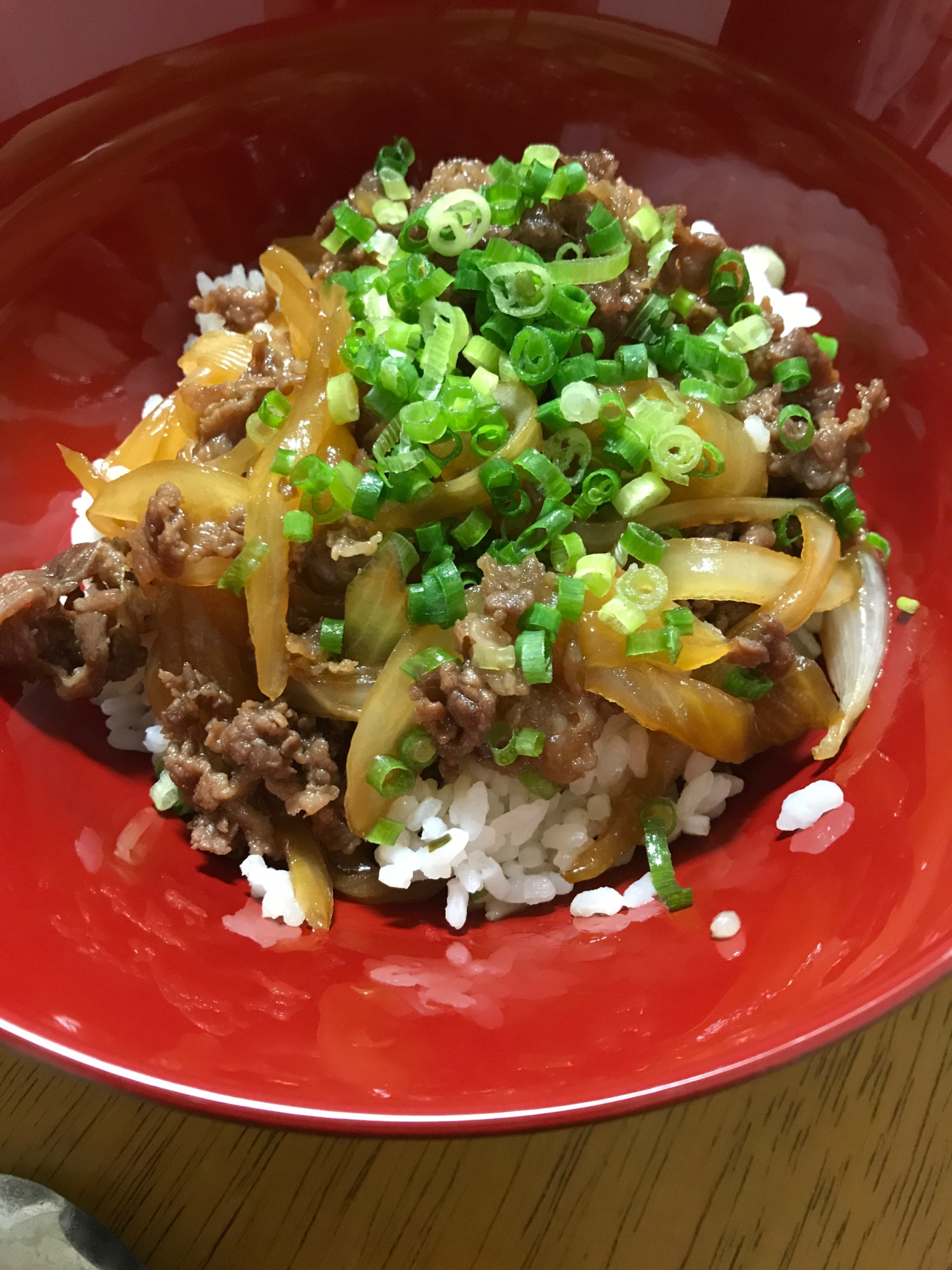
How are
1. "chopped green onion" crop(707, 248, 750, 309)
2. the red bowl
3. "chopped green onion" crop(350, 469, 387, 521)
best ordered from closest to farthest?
the red bowl, "chopped green onion" crop(350, 469, 387, 521), "chopped green onion" crop(707, 248, 750, 309)

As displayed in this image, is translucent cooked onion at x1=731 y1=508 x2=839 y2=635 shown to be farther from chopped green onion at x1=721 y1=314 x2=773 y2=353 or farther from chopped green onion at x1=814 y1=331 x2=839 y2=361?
chopped green onion at x1=814 y1=331 x2=839 y2=361

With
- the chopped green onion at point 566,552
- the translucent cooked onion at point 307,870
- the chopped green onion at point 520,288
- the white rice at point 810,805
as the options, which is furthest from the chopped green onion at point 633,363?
the translucent cooked onion at point 307,870

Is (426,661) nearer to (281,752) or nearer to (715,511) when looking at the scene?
(281,752)

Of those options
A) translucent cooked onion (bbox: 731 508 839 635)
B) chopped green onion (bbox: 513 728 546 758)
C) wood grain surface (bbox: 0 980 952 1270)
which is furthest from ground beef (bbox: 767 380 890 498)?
wood grain surface (bbox: 0 980 952 1270)

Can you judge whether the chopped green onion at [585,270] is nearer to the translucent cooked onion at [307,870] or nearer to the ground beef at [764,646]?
the ground beef at [764,646]

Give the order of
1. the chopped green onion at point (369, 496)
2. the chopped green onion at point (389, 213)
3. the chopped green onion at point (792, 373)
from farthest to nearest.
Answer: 1. the chopped green onion at point (389, 213)
2. the chopped green onion at point (792, 373)
3. the chopped green onion at point (369, 496)

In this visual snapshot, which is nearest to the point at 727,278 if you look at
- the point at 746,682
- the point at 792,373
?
the point at 792,373

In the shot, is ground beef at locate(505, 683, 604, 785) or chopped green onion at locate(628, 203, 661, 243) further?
chopped green onion at locate(628, 203, 661, 243)

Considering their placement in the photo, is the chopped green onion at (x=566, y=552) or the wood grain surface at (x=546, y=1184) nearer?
the wood grain surface at (x=546, y=1184)
